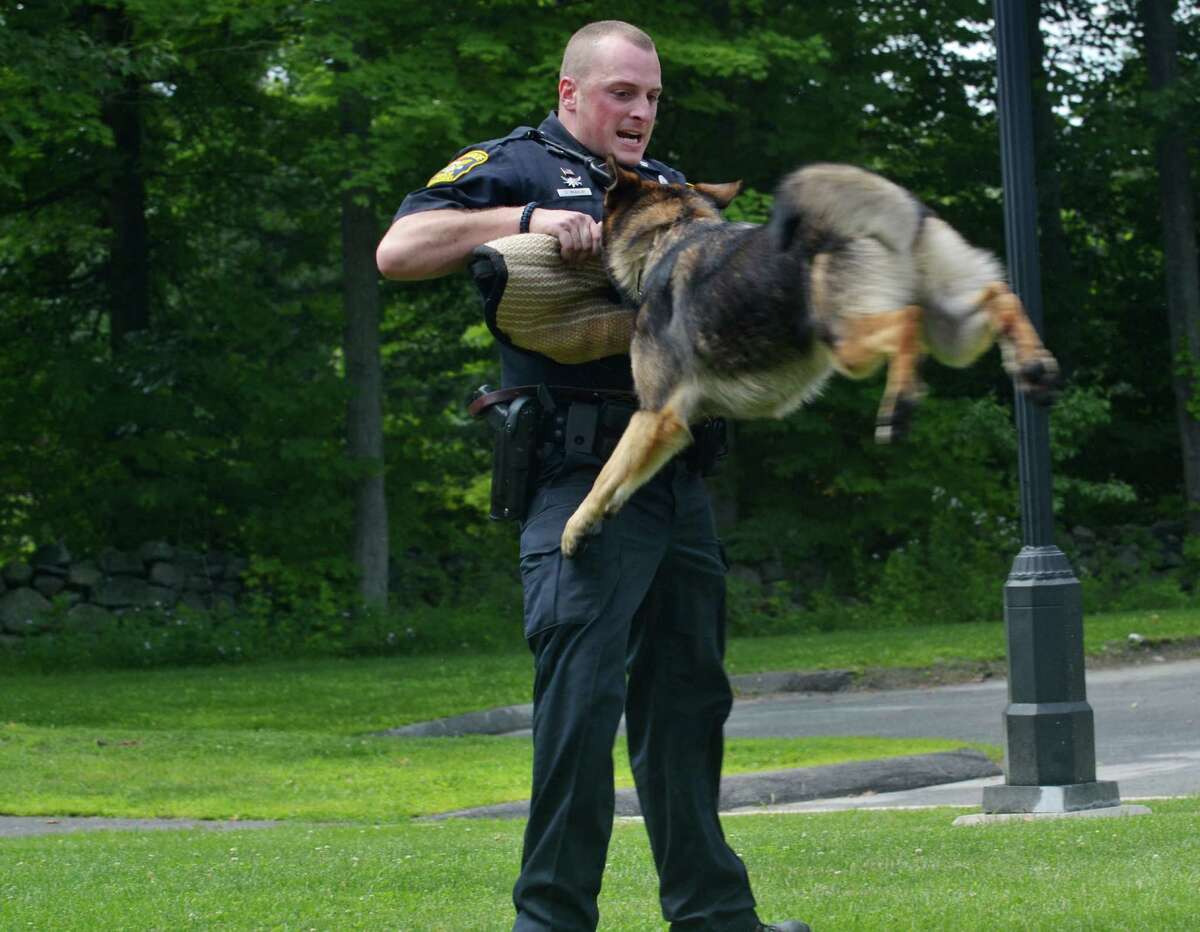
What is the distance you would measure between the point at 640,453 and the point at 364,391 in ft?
52.9

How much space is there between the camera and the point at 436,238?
3963 millimetres

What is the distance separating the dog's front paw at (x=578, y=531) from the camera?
3.80 m

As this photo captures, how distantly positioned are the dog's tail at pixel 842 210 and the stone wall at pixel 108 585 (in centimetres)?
1631

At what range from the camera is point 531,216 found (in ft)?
13.0

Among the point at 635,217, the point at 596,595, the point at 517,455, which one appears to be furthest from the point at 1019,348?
the point at 517,455

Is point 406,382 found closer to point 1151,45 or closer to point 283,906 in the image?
point 1151,45

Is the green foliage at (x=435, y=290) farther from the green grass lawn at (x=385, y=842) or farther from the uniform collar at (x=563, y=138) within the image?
the uniform collar at (x=563, y=138)

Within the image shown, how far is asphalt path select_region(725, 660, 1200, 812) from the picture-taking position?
9133mm

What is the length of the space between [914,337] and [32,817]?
7.44 meters

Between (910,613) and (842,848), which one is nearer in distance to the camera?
(842,848)

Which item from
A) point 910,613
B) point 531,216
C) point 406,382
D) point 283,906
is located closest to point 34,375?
point 406,382

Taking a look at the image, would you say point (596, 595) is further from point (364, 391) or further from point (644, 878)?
point (364, 391)

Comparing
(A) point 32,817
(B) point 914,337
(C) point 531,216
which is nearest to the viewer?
(B) point 914,337

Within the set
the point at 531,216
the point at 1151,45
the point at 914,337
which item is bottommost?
the point at 914,337
